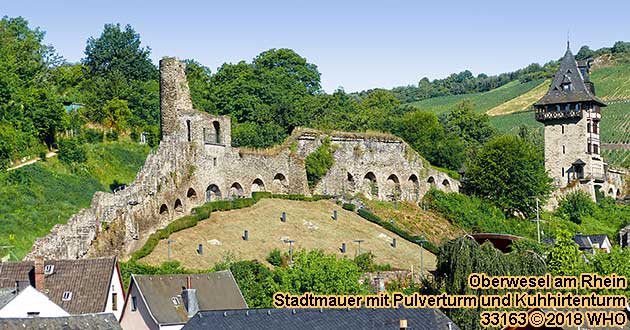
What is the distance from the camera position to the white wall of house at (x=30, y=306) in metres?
33.7

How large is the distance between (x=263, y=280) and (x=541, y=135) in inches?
2262

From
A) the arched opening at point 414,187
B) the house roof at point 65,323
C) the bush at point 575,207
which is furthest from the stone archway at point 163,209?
the bush at point 575,207

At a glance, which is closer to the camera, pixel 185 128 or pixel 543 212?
pixel 185 128

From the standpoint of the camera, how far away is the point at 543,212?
69.9 metres

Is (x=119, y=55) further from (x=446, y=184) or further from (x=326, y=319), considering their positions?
(x=326, y=319)

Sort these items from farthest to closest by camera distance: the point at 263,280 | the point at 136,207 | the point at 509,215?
the point at 509,215, the point at 136,207, the point at 263,280

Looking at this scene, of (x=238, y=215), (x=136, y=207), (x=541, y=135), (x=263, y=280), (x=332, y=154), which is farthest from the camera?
(x=541, y=135)

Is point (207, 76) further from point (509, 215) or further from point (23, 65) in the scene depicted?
point (509, 215)

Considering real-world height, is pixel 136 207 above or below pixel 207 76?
below

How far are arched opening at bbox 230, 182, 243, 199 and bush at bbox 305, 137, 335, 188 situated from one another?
5.20m

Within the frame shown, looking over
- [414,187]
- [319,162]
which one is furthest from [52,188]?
[414,187]

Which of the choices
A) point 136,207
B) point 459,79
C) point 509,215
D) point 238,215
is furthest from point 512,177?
point 459,79

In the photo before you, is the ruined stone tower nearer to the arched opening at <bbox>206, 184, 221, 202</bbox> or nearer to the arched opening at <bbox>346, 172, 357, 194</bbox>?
the arched opening at <bbox>346, 172, 357, 194</bbox>

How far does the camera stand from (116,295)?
1505 inches
